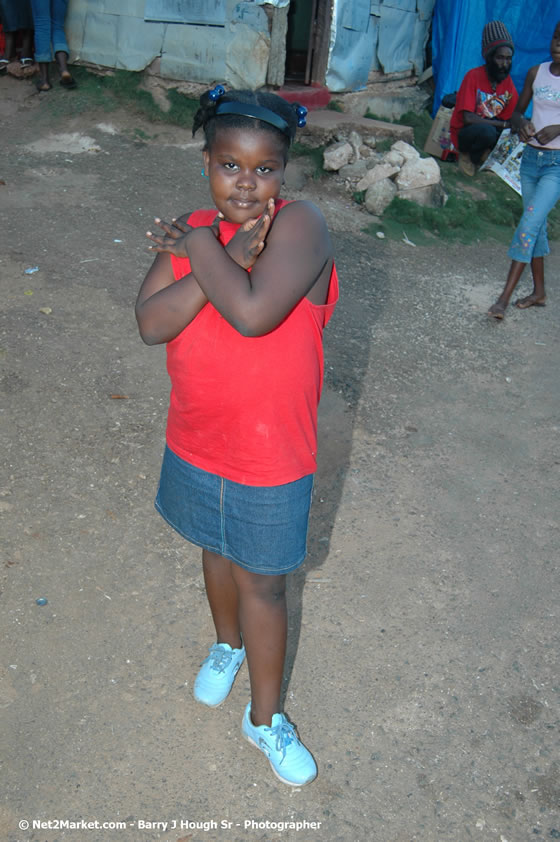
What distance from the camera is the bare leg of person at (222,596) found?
2.07 m

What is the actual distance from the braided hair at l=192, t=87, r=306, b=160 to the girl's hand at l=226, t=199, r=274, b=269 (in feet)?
0.65

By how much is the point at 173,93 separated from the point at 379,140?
204cm

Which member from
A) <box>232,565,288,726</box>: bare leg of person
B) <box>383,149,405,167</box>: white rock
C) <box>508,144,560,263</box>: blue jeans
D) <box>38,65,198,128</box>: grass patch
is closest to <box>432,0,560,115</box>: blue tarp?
<box>383,149,405,167</box>: white rock

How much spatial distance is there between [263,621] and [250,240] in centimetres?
95

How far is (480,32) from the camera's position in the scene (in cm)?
854

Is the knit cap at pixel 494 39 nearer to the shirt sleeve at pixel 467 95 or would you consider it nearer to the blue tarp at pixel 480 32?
the shirt sleeve at pixel 467 95

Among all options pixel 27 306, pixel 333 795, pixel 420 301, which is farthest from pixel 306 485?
pixel 420 301

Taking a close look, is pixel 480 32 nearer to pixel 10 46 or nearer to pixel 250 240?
pixel 10 46

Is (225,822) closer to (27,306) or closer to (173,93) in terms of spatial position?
(27,306)

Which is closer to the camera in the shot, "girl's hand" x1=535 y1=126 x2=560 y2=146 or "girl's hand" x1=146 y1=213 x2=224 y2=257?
"girl's hand" x1=146 y1=213 x2=224 y2=257

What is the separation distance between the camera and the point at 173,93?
23.6ft

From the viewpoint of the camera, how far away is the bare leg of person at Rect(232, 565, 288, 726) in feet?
6.20

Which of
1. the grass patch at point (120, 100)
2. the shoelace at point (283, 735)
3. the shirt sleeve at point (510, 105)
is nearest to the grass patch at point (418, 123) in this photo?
the shirt sleeve at point (510, 105)

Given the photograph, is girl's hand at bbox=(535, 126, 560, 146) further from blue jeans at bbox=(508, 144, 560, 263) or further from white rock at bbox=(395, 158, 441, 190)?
white rock at bbox=(395, 158, 441, 190)
